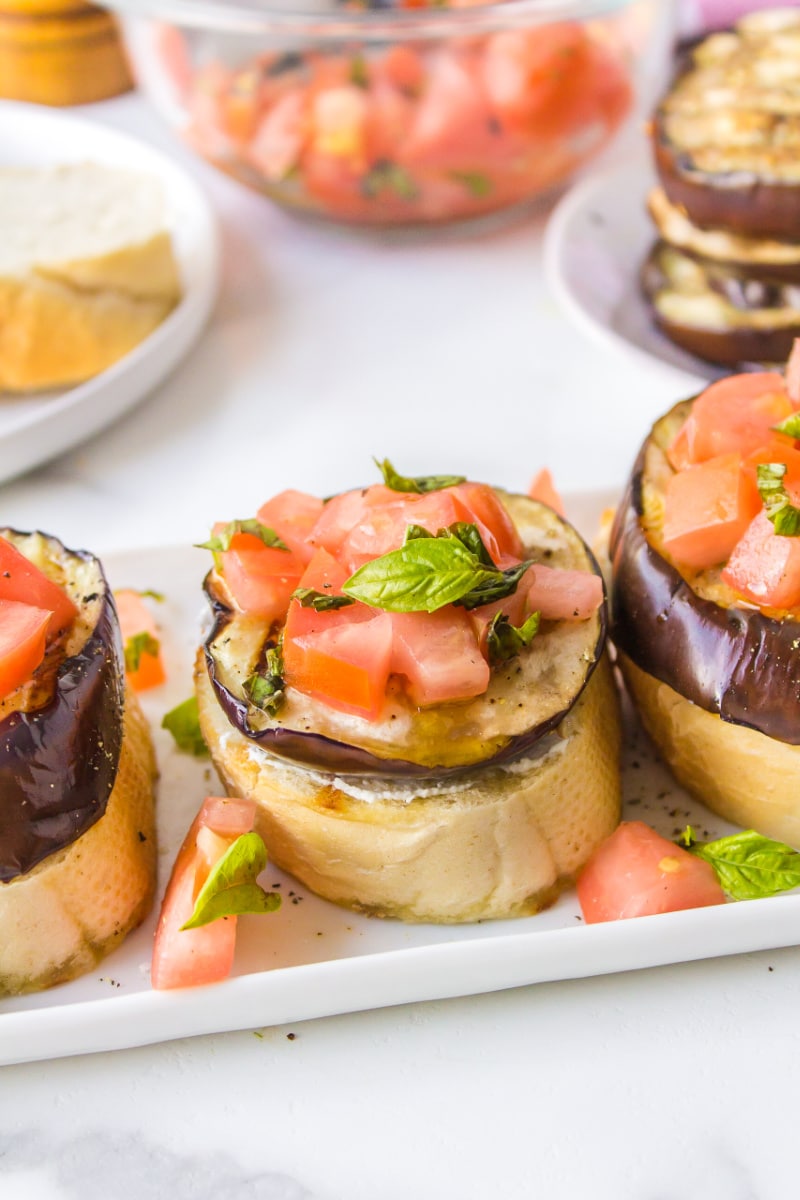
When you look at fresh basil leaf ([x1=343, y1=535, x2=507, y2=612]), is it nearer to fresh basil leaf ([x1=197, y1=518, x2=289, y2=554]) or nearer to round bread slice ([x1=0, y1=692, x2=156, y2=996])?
fresh basil leaf ([x1=197, y1=518, x2=289, y2=554])

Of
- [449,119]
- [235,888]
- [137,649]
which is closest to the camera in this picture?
[235,888]

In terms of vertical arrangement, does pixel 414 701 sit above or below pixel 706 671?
above

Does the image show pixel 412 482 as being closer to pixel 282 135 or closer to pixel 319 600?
pixel 319 600

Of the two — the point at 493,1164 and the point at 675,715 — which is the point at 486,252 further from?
the point at 493,1164

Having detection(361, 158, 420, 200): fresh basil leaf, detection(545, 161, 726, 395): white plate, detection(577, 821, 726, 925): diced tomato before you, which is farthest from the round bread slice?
detection(361, 158, 420, 200): fresh basil leaf

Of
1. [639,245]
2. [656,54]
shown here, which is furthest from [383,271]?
[656,54]

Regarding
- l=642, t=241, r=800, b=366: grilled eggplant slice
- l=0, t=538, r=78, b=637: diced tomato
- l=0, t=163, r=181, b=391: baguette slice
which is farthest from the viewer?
l=0, t=163, r=181, b=391: baguette slice

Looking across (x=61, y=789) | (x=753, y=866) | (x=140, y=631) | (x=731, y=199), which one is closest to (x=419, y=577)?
(x=61, y=789)
